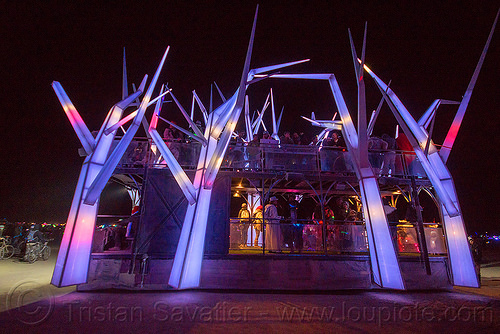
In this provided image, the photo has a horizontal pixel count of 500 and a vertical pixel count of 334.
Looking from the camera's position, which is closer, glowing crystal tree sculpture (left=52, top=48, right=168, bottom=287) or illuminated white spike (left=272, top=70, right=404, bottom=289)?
glowing crystal tree sculpture (left=52, top=48, right=168, bottom=287)

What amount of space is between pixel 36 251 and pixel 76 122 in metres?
11.2

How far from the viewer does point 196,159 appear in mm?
10500

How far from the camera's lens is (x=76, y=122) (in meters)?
8.36

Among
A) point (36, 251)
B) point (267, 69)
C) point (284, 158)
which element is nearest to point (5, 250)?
point (36, 251)

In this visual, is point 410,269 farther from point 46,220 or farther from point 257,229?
point 46,220

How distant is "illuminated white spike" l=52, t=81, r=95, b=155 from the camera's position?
27.3 feet

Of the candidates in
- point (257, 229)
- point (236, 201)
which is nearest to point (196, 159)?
point (257, 229)

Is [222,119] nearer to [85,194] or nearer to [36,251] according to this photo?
[85,194]

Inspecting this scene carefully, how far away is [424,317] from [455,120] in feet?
23.9

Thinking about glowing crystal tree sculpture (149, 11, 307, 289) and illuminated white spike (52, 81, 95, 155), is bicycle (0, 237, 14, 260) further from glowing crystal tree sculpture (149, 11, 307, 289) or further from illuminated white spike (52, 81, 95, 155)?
glowing crystal tree sculpture (149, 11, 307, 289)

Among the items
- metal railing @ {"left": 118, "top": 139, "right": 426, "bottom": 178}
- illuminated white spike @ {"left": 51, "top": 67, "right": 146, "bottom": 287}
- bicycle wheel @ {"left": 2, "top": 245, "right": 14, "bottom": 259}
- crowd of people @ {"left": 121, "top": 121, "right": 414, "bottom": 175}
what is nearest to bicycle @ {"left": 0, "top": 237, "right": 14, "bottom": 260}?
bicycle wheel @ {"left": 2, "top": 245, "right": 14, "bottom": 259}

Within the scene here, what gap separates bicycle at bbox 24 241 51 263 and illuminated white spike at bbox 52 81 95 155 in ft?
34.5

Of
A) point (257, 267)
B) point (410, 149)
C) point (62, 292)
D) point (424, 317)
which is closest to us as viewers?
point (424, 317)

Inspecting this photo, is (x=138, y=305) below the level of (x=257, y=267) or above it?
below
